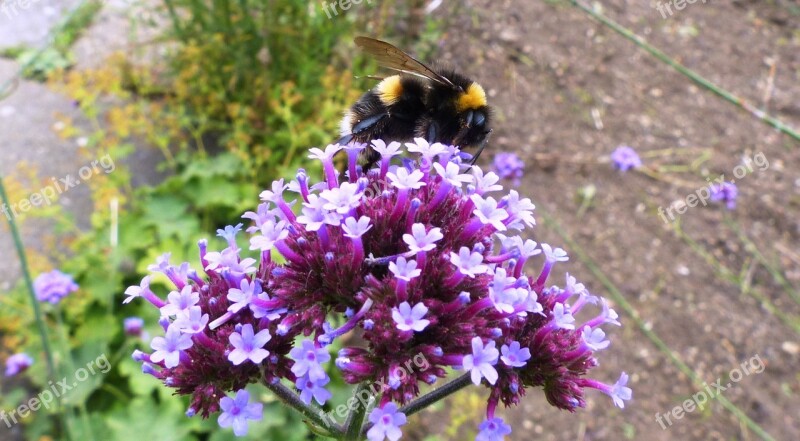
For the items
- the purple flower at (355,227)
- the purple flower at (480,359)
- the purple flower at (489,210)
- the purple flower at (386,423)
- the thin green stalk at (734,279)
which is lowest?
the thin green stalk at (734,279)

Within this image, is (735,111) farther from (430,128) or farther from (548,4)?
(430,128)

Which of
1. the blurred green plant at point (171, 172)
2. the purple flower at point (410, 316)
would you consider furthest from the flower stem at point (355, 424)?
the blurred green plant at point (171, 172)

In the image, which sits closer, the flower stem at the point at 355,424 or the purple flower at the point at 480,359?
the purple flower at the point at 480,359

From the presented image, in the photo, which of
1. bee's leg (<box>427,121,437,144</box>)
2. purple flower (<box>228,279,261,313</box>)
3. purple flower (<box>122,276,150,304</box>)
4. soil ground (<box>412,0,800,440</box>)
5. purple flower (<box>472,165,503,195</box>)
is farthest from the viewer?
soil ground (<box>412,0,800,440</box>)

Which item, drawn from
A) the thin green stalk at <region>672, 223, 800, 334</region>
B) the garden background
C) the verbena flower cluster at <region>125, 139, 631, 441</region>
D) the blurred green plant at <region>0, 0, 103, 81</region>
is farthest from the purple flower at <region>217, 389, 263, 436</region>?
the blurred green plant at <region>0, 0, 103, 81</region>

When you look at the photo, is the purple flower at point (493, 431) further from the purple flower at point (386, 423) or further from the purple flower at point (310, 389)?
the purple flower at point (310, 389)

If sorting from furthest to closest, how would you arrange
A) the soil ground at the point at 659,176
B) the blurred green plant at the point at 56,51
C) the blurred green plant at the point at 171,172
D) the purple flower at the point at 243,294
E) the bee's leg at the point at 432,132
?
the blurred green plant at the point at 56,51 < the soil ground at the point at 659,176 < the blurred green plant at the point at 171,172 < the bee's leg at the point at 432,132 < the purple flower at the point at 243,294

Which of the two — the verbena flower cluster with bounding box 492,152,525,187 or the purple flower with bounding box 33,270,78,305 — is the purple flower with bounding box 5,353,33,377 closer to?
the purple flower with bounding box 33,270,78,305

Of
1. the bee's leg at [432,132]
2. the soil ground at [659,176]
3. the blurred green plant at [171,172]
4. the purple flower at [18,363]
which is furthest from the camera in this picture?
the soil ground at [659,176]
